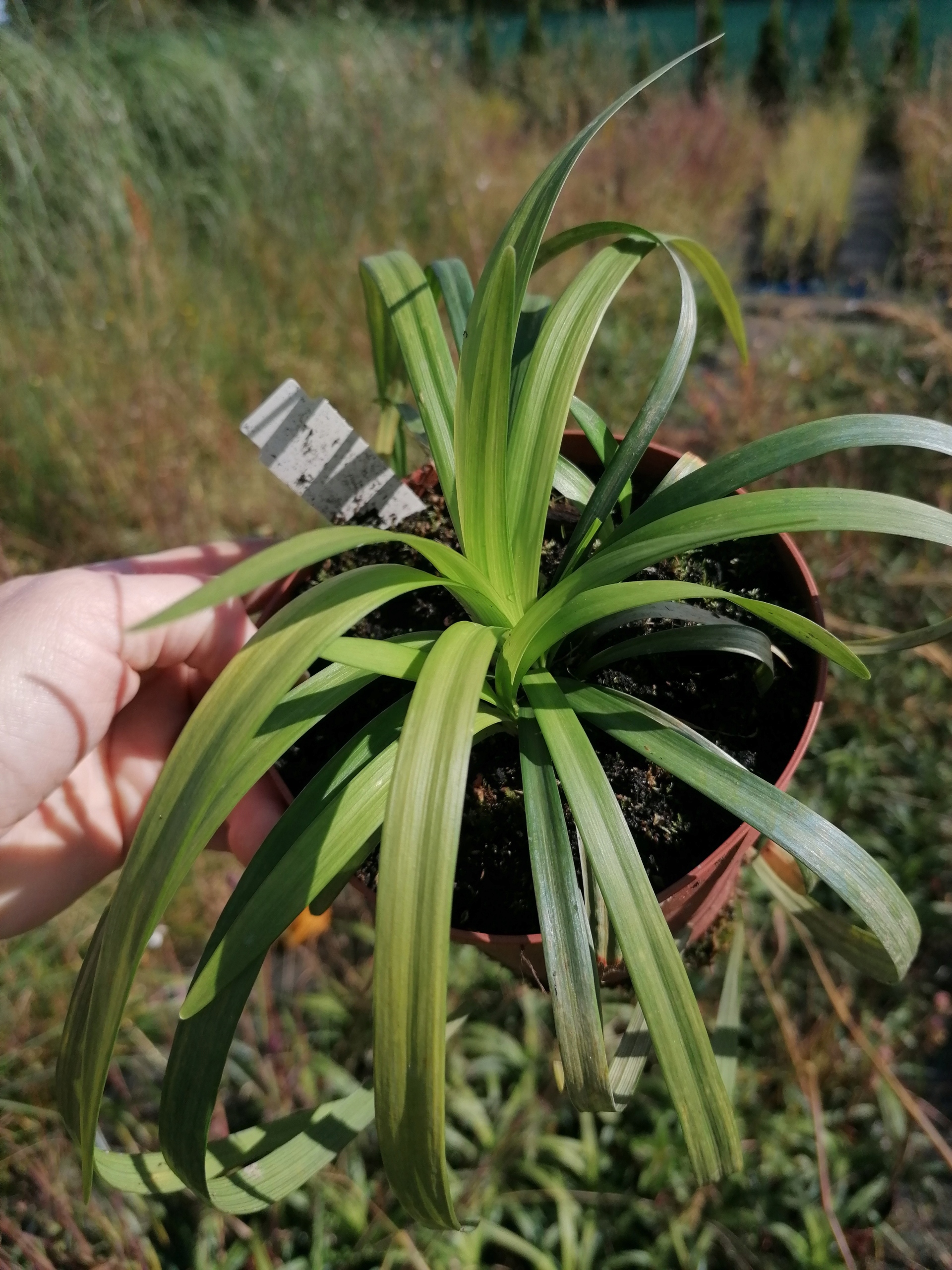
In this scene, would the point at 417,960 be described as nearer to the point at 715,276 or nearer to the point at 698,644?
the point at 698,644

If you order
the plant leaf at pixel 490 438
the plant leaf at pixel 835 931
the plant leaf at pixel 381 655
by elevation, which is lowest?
the plant leaf at pixel 835 931

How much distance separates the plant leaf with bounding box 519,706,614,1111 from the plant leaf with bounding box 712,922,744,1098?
0.42 meters

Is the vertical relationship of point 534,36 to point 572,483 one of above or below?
above

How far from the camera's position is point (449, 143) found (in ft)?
12.6

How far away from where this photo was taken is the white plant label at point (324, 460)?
0.84 meters

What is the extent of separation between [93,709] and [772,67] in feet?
19.6

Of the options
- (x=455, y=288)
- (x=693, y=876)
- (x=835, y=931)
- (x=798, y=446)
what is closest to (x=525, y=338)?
(x=455, y=288)

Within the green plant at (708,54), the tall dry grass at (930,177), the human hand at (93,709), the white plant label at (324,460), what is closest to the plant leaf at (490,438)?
the white plant label at (324,460)

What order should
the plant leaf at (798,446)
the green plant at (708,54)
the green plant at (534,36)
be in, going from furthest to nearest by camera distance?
the green plant at (534,36)
the green plant at (708,54)
the plant leaf at (798,446)

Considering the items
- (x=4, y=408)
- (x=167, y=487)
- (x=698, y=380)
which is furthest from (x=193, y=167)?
(x=698, y=380)

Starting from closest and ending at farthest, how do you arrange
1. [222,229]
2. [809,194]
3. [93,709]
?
[93,709] → [222,229] → [809,194]

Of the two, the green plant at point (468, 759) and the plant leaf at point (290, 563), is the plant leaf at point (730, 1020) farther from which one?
the plant leaf at point (290, 563)

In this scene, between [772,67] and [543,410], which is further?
[772,67]

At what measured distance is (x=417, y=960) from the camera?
19.7 inches
